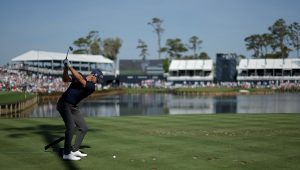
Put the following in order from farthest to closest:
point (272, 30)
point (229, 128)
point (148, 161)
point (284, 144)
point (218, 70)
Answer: point (272, 30) < point (218, 70) < point (229, 128) < point (284, 144) < point (148, 161)

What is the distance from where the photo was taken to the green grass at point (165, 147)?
1088 centimetres

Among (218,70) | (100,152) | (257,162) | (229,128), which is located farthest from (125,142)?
(218,70)

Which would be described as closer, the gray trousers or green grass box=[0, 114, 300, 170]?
green grass box=[0, 114, 300, 170]

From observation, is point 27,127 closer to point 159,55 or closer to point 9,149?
point 9,149

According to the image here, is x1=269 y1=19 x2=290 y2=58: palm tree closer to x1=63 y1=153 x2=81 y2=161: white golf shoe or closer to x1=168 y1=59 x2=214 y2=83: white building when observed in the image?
x1=168 y1=59 x2=214 y2=83: white building

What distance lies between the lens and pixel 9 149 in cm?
1309

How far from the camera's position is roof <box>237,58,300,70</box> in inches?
4502

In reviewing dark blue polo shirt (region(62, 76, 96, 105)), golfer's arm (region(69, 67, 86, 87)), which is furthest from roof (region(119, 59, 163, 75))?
golfer's arm (region(69, 67, 86, 87))

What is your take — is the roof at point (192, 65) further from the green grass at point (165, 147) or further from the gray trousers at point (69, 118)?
the gray trousers at point (69, 118)

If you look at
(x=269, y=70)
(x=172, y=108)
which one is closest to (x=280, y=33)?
(x=269, y=70)

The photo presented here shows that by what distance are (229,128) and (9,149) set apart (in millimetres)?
9678

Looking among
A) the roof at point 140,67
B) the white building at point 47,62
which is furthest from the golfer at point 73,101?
the roof at point 140,67

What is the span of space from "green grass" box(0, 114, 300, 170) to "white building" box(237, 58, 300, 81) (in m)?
99.5

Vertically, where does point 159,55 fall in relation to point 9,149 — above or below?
above
